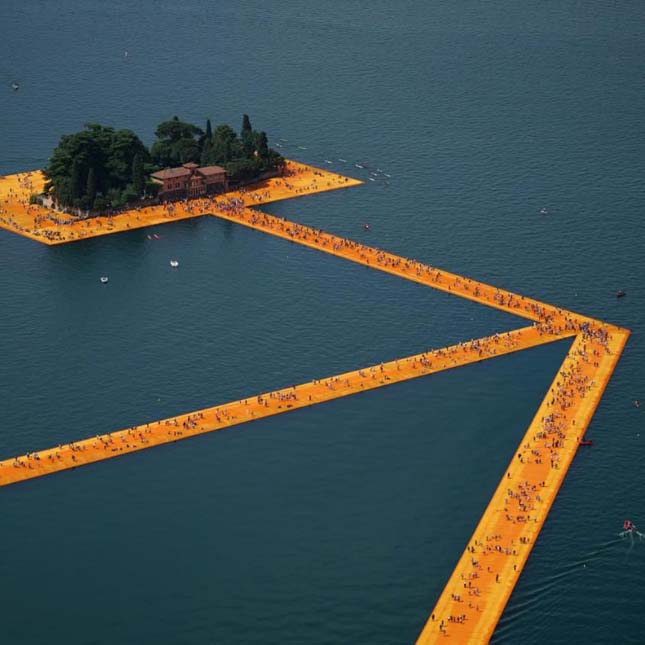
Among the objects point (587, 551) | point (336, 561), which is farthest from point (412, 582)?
point (587, 551)

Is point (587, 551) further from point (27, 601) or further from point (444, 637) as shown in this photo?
point (27, 601)

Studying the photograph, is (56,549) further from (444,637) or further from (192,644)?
(444,637)

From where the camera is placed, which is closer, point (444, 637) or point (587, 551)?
point (444, 637)

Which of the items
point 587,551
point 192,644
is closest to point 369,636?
point 192,644

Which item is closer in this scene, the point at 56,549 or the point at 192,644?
the point at 192,644

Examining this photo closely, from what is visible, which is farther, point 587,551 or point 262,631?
point 587,551

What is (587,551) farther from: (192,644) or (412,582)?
(192,644)

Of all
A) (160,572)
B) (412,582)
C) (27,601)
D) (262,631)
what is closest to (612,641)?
(412,582)
